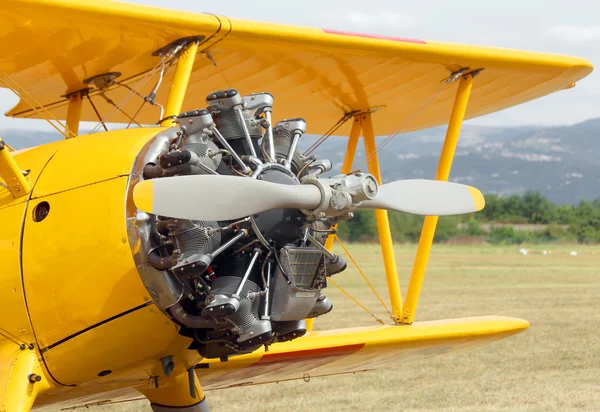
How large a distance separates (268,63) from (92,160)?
2324mm

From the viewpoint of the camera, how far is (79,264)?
514 cm

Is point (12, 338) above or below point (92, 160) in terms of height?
below

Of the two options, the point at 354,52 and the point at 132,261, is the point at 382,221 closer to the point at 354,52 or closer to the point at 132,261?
the point at 354,52

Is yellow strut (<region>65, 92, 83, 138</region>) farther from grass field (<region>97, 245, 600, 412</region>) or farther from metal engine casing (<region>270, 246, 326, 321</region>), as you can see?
metal engine casing (<region>270, 246, 326, 321</region>)

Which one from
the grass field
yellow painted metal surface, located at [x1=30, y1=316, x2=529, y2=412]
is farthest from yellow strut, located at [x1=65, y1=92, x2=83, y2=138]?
the grass field

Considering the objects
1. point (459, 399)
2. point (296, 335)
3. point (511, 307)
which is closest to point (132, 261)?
point (296, 335)

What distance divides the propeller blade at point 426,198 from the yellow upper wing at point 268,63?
1437 mm

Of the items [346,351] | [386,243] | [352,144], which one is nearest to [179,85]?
[346,351]

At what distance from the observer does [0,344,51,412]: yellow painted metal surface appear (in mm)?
5234

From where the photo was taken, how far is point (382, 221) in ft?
28.9

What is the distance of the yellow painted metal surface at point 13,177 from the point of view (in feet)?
17.9

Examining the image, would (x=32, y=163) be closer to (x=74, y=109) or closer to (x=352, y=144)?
(x=74, y=109)

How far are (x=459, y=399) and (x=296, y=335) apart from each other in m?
4.59

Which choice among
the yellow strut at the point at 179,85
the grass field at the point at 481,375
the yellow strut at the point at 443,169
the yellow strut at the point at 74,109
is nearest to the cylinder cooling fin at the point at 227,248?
the yellow strut at the point at 179,85
